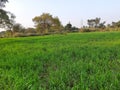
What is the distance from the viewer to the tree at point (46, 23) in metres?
78.9

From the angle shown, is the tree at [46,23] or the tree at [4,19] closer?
the tree at [4,19]

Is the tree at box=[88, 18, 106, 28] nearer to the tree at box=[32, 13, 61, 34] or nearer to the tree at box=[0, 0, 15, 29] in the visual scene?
the tree at box=[32, 13, 61, 34]

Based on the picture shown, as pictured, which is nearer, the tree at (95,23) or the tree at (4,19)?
the tree at (4,19)

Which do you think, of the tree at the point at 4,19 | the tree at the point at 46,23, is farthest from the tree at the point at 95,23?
the tree at the point at 4,19

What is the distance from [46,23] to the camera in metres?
80.6

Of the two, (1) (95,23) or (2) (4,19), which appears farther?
(1) (95,23)

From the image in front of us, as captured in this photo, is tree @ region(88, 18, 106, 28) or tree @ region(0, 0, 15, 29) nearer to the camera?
tree @ region(0, 0, 15, 29)

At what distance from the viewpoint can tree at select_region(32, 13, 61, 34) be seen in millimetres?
78925

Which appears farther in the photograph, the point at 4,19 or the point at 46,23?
the point at 46,23

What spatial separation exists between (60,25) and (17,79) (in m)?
75.2

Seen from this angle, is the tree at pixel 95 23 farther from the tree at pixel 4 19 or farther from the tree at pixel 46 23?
the tree at pixel 4 19

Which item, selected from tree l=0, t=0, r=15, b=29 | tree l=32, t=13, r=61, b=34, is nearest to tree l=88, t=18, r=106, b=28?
tree l=32, t=13, r=61, b=34

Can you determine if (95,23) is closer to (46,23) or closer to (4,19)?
(46,23)

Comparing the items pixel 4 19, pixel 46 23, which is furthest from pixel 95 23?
pixel 4 19
